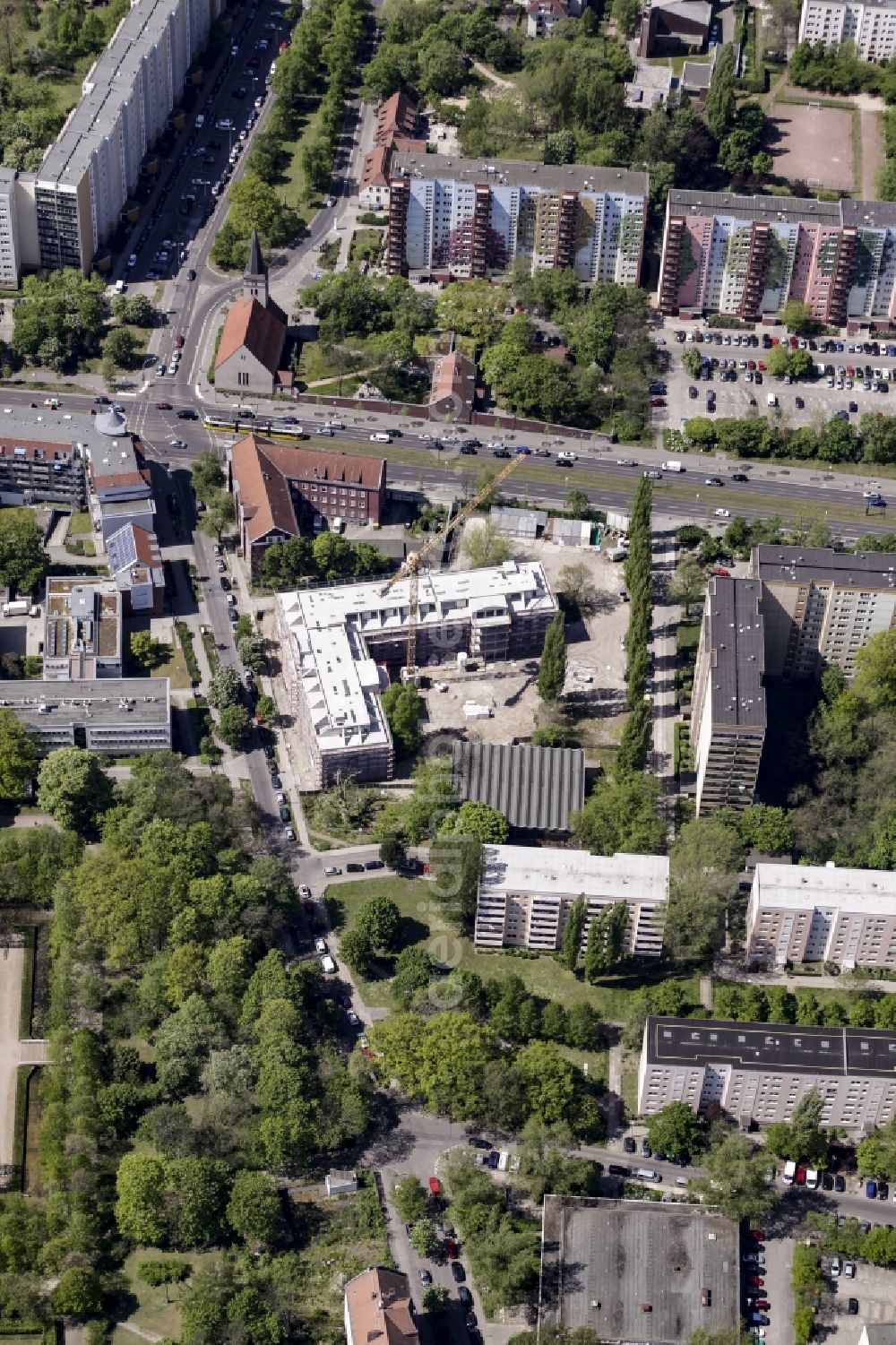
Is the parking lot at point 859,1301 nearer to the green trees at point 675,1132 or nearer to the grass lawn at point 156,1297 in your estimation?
the green trees at point 675,1132

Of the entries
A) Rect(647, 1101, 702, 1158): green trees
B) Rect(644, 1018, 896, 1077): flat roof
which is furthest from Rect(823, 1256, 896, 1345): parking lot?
Rect(644, 1018, 896, 1077): flat roof

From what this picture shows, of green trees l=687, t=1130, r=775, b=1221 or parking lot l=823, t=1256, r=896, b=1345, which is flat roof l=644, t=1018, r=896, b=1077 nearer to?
green trees l=687, t=1130, r=775, b=1221

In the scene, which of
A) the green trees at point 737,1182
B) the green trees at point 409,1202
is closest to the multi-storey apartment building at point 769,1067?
the green trees at point 737,1182

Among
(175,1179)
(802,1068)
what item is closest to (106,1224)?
(175,1179)

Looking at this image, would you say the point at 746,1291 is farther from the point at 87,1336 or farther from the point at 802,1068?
the point at 87,1336

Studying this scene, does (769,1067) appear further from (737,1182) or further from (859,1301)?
(859,1301)

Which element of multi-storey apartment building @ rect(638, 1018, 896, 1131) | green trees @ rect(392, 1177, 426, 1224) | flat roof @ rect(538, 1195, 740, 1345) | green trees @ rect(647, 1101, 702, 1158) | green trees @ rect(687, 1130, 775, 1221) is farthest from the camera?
multi-storey apartment building @ rect(638, 1018, 896, 1131)

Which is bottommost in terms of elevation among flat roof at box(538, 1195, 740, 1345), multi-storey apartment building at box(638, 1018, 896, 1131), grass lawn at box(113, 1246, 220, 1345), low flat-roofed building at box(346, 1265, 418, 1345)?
grass lawn at box(113, 1246, 220, 1345)

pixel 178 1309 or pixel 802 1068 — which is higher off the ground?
pixel 802 1068
